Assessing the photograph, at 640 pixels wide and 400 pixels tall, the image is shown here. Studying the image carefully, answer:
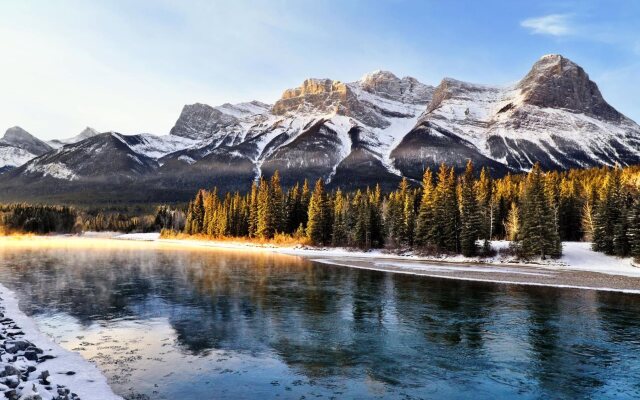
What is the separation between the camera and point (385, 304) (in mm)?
35469

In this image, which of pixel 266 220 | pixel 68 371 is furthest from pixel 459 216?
pixel 68 371

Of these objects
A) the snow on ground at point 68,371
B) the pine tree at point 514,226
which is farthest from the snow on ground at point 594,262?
the snow on ground at point 68,371

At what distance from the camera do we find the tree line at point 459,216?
75.9m

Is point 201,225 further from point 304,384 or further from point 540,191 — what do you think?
point 304,384

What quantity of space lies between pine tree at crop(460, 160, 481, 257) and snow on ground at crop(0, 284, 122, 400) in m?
70.2

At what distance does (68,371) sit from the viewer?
17.5 meters

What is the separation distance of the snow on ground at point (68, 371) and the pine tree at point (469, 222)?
70206mm

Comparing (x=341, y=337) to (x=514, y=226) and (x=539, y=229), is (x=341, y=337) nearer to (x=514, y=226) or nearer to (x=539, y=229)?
(x=539, y=229)

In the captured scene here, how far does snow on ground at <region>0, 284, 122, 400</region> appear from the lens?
15375 millimetres

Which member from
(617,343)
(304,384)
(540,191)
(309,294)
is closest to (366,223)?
(540,191)

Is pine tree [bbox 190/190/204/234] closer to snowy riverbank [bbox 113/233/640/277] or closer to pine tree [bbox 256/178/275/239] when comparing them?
pine tree [bbox 256/178/275/239]

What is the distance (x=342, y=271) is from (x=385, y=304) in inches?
1018

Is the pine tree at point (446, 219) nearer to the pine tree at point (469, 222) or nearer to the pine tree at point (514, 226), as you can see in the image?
the pine tree at point (469, 222)

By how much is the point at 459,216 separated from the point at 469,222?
408 cm
